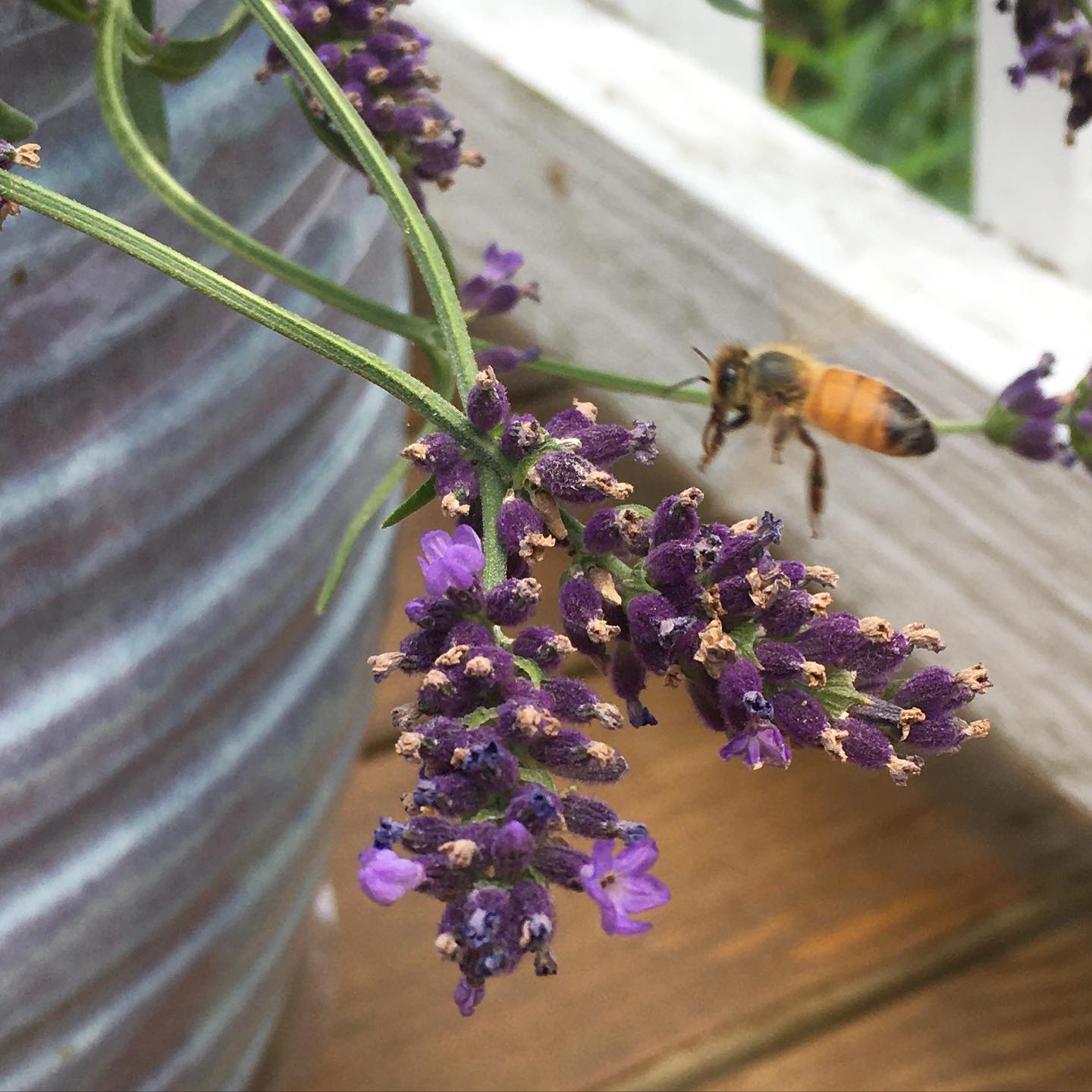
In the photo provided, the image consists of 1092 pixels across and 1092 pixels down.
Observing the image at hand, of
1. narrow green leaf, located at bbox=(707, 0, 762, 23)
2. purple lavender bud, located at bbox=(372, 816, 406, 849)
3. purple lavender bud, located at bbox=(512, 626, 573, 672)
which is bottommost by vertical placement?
purple lavender bud, located at bbox=(372, 816, 406, 849)

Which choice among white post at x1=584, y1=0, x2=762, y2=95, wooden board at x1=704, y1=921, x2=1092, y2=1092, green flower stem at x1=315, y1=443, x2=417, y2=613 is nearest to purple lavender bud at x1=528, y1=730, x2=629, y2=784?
green flower stem at x1=315, y1=443, x2=417, y2=613

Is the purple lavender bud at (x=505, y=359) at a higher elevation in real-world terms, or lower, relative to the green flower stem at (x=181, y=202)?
lower

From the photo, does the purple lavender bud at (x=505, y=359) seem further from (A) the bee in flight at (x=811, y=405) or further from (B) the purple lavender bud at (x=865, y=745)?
(B) the purple lavender bud at (x=865, y=745)

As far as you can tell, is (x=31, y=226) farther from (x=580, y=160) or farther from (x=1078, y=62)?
(x=580, y=160)

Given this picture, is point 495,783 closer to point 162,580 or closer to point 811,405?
point 162,580

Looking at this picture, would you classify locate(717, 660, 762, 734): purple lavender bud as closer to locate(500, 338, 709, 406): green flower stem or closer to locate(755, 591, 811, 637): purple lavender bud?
locate(755, 591, 811, 637): purple lavender bud

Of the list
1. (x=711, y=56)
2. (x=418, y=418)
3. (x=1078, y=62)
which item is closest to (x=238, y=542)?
(x=418, y=418)

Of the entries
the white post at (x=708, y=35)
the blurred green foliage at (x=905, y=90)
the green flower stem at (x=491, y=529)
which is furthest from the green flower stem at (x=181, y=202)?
the blurred green foliage at (x=905, y=90)
